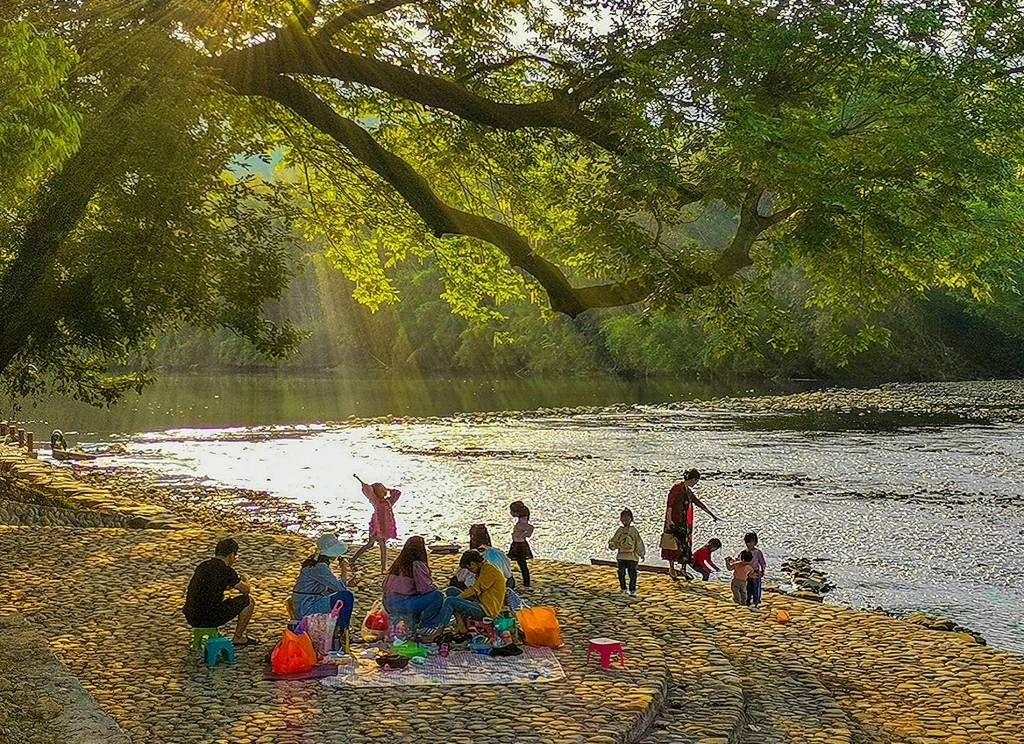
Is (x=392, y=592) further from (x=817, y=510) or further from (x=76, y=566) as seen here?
(x=817, y=510)

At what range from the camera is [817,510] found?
28.1m

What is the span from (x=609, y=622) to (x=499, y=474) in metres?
22.8

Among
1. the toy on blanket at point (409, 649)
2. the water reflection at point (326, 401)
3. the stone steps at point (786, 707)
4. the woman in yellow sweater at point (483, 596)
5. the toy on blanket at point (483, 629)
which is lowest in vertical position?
the stone steps at point (786, 707)

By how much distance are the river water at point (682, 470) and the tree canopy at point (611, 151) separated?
264 inches

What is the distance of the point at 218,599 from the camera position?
36.1 feet

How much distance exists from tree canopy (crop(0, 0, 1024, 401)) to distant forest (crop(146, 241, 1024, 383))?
1.38m

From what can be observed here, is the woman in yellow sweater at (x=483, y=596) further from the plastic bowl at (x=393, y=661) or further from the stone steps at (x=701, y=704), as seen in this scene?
the stone steps at (x=701, y=704)

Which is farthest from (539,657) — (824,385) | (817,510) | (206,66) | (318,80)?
(824,385)

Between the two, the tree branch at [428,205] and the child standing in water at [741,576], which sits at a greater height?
the tree branch at [428,205]

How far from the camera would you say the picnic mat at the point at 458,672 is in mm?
10133

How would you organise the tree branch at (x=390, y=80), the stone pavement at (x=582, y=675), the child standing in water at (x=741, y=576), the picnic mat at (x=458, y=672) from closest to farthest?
the stone pavement at (x=582, y=675) → the picnic mat at (x=458, y=672) → the tree branch at (x=390, y=80) → the child standing in water at (x=741, y=576)

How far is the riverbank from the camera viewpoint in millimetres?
9031

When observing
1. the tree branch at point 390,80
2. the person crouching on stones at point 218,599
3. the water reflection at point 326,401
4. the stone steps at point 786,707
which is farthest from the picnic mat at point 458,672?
the water reflection at point 326,401

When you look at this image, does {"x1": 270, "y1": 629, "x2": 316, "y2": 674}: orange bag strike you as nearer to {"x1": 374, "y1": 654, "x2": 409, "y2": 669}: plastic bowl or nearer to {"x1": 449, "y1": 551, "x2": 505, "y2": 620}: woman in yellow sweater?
{"x1": 374, "y1": 654, "x2": 409, "y2": 669}: plastic bowl
